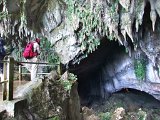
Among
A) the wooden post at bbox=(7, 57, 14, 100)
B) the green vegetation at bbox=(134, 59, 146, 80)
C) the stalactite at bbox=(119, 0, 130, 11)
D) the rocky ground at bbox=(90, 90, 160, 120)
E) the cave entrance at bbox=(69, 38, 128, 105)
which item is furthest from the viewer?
the rocky ground at bbox=(90, 90, 160, 120)

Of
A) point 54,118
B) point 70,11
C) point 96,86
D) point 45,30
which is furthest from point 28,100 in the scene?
point 96,86

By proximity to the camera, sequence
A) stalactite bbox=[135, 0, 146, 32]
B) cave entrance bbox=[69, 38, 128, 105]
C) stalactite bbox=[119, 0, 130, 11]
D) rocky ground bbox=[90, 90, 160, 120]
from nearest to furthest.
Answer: stalactite bbox=[119, 0, 130, 11]
stalactite bbox=[135, 0, 146, 32]
cave entrance bbox=[69, 38, 128, 105]
rocky ground bbox=[90, 90, 160, 120]

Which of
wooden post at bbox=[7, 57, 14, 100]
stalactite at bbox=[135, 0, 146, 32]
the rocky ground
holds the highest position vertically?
stalactite at bbox=[135, 0, 146, 32]

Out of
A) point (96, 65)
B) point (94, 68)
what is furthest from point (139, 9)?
point (94, 68)

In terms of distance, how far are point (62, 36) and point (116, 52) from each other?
320 cm

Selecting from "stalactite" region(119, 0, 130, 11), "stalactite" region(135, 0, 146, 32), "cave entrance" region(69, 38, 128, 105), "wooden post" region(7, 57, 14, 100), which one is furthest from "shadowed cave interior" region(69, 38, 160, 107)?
"wooden post" region(7, 57, 14, 100)

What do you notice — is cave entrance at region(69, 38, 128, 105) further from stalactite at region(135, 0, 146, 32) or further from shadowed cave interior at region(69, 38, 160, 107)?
stalactite at region(135, 0, 146, 32)

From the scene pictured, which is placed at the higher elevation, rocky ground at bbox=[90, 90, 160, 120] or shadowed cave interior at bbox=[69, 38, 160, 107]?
shadowed cave interior at bbox=[69, 38, 160, 107]

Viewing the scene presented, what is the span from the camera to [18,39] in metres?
12.1

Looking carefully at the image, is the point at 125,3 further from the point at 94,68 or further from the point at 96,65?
the point at 94,68

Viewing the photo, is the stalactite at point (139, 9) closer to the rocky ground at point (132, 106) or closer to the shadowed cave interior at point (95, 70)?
the shadowed cave interior at point (95, 70)

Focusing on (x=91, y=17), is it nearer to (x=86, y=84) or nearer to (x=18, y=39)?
(x=18, y=39)

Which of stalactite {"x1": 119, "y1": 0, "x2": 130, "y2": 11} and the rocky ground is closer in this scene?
stalactite {"x1": 119, "y1": 0, "x2": 130, "y2": 11}

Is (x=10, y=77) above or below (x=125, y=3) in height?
below
